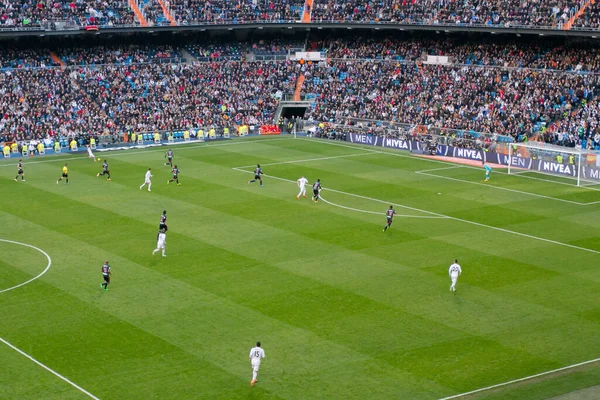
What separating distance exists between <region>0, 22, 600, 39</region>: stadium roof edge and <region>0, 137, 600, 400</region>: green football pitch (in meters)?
22.9

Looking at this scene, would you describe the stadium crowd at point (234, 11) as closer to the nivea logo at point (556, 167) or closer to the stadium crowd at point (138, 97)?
the stadium crowd at point (138, 97)

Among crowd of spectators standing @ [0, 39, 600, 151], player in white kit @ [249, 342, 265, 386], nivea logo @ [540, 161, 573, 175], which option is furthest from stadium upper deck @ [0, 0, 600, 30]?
player in white kit @ [249, 342, 265, 386]

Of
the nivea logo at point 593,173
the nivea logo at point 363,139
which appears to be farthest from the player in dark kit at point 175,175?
the nivea logo at point 593,173

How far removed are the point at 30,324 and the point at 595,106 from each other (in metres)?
52.0

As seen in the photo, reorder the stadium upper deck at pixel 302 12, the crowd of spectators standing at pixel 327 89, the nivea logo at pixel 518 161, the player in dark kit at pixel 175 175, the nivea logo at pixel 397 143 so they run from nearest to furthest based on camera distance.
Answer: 1. the player in dark kit at pixel 175 175
2. the nivea logo at pixel 518 161
3. the nivea logo at pixel 397 143
4. the crowd of spectators standing at pixel 327 89
5. the stadium upper deck at pixel 302 12

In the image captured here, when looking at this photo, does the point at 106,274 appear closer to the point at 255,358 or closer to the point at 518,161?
the point at 255,358

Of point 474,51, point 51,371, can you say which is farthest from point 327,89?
point 51,371

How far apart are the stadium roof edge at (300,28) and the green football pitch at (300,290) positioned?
22.9m

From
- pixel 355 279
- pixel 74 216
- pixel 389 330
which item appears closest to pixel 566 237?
pixel 355 279

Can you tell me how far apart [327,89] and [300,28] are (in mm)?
10112

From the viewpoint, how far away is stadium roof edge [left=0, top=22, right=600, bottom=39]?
248 ft

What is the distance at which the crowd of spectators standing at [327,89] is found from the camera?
73000 mm

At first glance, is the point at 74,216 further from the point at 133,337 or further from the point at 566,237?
the point at 566,237

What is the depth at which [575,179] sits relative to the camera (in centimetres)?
5891
